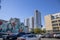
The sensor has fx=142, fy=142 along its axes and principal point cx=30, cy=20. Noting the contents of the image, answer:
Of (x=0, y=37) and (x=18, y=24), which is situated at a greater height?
(x=18, y=24)

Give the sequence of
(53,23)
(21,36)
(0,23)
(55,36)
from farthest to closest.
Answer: (53,23)
(0,23)
(21,36)
(55,36)

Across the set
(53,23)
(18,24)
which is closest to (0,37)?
(18,24)

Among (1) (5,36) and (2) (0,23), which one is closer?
(1) (5,36)

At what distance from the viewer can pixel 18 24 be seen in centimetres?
611

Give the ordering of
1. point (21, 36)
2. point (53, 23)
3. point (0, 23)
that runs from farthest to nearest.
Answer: point (53, 23) < point (0, 23) < point (21, 36)

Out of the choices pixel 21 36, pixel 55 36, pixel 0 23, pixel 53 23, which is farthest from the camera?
pixel 53 23

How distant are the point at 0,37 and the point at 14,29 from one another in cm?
115

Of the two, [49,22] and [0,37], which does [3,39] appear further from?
[49,22]

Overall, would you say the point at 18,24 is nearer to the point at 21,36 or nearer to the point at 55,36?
the point at 21,36

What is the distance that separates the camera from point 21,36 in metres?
4.62

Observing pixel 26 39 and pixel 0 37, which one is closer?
pixel 26 39

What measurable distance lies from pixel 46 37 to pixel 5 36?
139cm

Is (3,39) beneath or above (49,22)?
beneath

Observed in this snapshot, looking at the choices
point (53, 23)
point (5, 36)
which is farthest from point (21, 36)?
point (53, 23)
